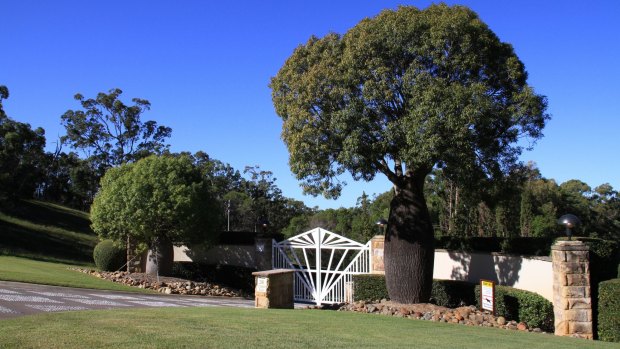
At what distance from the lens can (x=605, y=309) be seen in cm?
1052

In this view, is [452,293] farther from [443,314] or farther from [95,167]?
[95,167]

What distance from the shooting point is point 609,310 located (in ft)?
34.2

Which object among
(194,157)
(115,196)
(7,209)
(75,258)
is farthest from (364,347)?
(194,157)

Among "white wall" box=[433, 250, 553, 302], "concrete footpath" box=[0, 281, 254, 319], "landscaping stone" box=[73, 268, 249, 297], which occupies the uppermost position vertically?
"white wall" box=[433, 250, 553, 302]

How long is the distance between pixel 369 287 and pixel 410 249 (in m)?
3.08

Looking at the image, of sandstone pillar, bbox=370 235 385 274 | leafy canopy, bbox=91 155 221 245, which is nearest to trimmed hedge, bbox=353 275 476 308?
sandstone pillar, bbox=370 235 385 274

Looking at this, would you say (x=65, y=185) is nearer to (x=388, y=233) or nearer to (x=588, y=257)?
(x=388, y=233)

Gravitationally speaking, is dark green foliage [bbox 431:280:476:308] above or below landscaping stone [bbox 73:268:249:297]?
above

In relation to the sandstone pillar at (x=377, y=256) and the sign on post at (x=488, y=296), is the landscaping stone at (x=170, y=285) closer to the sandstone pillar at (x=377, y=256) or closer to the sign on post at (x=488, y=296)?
the sandstone pillar at (x=377, y=256)

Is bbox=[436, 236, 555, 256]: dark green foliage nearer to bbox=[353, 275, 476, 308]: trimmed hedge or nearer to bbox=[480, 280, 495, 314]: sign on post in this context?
bbox=[353, 275, 476, 308]: trimmed hedge

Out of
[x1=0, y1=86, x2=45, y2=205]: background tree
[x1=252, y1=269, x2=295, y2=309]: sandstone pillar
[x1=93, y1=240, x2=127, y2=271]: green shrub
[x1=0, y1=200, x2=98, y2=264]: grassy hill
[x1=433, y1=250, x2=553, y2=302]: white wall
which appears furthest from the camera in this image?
[x1=0, y1=86, x2=45, y2=205]: background tree

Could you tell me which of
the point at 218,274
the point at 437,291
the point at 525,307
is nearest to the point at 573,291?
the point at 525,307

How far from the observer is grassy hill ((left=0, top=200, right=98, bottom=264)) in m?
28.4

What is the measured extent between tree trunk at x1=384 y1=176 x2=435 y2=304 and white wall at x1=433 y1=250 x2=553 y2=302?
2.27 meters
